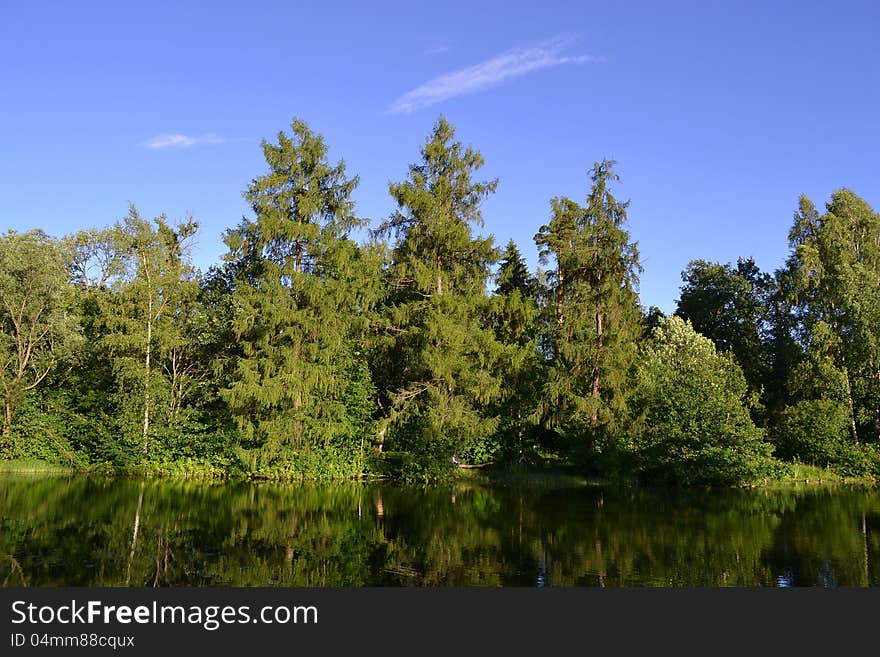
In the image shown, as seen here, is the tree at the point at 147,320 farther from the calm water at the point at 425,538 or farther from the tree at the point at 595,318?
the tree at the point at 595,318

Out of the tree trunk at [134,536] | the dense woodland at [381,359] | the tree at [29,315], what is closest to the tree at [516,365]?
the dense woodland at [381,359]

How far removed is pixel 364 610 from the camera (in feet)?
32.6

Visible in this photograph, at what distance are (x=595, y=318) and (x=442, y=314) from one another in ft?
28.8

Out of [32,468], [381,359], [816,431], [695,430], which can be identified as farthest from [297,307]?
[816,431]

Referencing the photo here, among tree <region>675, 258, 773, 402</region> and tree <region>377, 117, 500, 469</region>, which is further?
tree <region>675, 258, 773, 402</region>

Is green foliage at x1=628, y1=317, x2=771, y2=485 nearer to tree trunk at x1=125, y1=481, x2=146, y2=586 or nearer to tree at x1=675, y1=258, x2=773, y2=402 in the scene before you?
tree at x1=675, y1=258, x2=773, y2=402

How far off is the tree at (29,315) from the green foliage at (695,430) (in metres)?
28.7

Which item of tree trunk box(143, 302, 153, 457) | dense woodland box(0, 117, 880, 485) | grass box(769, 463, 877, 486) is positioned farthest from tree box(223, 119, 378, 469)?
grass box(769, 463, 877, 486)

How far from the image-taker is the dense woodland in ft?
103

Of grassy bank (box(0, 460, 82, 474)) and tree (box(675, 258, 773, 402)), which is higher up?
tree (box(675, 258, 773, 402))

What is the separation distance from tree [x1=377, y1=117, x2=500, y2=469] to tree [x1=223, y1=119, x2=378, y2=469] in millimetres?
Answer: 2182

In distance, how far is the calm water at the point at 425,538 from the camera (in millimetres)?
12438

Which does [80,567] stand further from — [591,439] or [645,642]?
[591,439]

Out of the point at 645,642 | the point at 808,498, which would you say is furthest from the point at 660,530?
Result: the point at 808,498
